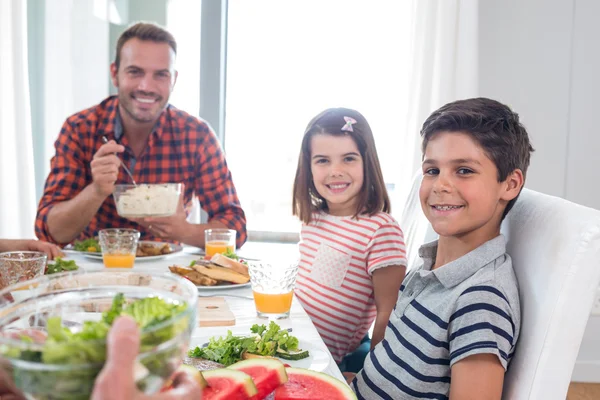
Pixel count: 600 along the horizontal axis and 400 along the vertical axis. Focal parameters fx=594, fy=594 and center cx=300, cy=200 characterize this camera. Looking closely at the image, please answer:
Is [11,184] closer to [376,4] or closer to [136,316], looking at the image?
[376,4]

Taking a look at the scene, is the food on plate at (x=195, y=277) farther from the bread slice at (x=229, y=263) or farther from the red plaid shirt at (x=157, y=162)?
the red plaid shirt at (x=157, y=162)

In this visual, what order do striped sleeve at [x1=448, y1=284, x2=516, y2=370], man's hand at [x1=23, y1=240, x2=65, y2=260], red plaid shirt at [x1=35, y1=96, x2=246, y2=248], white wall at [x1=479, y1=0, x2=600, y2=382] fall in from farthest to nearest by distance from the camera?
white wall at [x1=479, y1=0, x2=600, y2=382]
red plaid shirt at [x1=35, y1=96, x2=246, y2=248]
man's hand at [x1=23, y1=240, x2=65, y2=260]
striped sleeve at [x1=448, y1=284, x2=516, y2=370]

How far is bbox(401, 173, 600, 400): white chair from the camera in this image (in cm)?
102

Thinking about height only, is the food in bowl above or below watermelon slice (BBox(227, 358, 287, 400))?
above

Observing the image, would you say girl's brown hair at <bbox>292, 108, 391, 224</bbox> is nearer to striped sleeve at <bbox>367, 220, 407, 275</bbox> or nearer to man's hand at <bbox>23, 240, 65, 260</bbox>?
striped sleeve at <bbox>367, 220, 407, 275</bbox>

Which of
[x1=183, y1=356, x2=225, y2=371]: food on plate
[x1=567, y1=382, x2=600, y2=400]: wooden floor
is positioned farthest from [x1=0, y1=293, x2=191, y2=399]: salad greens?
[x1=567, y1=382, x2=600, y2=400]: wooden floor

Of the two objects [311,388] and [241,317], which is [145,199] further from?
[311,388]

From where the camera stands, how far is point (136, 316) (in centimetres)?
49

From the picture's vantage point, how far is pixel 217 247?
200 centimetres

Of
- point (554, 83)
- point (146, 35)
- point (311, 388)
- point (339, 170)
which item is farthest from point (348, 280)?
point (554, 83)

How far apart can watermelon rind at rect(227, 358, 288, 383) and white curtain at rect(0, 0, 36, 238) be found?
3.06 m

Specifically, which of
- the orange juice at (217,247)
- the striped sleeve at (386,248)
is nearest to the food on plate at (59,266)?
the orange juice at (217,247)

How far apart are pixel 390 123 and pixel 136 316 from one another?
3.53 m

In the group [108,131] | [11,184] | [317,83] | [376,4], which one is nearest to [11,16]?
[11,184]
